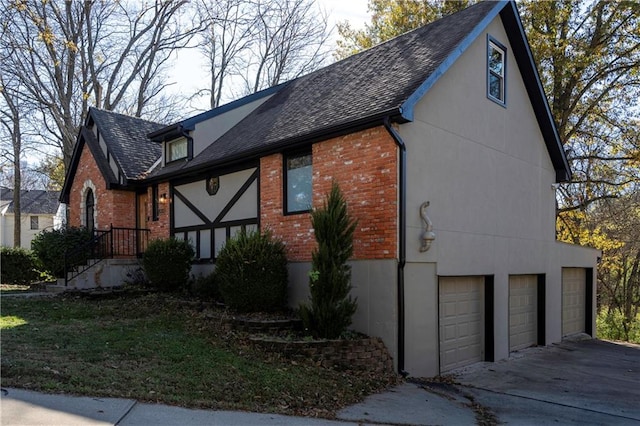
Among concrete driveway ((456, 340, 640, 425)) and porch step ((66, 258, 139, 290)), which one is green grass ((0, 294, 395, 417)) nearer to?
concrete driveway ((456, 340, 640, 425))

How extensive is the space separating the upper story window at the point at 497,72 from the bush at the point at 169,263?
8496mm

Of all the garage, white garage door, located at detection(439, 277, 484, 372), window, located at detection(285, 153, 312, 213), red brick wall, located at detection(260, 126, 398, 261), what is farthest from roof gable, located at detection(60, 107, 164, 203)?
the garage

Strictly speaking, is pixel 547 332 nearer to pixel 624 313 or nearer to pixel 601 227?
pixel 601 227

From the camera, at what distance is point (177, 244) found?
42.9 ft

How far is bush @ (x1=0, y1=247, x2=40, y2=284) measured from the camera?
19375 mm

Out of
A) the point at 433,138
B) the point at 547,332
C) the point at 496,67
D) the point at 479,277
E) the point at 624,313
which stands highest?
the point at 496,67

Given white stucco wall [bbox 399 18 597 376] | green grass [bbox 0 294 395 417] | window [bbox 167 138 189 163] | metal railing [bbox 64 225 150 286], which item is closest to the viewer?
green grass [bbox 0 294 395 417]

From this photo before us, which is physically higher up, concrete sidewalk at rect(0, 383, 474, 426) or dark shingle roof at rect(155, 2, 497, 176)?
dark shingle roof at rect(155, 2, 497, 176)

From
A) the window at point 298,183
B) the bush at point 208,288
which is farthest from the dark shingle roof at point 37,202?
the window at point 298,183

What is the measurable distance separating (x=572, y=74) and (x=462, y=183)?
1100 cm

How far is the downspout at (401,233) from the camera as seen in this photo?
28.3 feet

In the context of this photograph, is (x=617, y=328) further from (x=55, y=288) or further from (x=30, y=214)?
(x=30, y=214)

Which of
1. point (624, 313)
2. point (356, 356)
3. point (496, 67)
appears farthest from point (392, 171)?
point (624, 313)

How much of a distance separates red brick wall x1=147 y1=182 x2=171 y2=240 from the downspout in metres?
8.61
